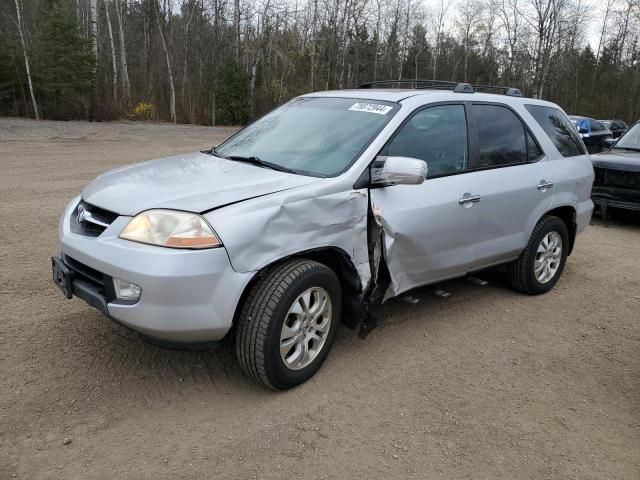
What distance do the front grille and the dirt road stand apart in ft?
2.94

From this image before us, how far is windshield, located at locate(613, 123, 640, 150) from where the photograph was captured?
929 centimetres

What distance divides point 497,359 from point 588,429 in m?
0.85

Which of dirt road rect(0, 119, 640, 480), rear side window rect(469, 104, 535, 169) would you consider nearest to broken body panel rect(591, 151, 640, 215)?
dirt road rect(0, 119, 640, 480)

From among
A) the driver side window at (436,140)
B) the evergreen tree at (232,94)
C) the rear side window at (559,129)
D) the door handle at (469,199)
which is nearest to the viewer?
the driver side window at (436,140)

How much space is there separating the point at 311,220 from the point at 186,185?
78 centimetres

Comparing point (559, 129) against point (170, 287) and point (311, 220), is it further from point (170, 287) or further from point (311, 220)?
point (170, 287)

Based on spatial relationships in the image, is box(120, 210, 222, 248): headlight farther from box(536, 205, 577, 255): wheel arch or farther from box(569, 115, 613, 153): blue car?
box(569, 115, 613, 153): blue car

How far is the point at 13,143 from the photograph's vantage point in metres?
14.9

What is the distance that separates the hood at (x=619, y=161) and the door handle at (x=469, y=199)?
17.4ft

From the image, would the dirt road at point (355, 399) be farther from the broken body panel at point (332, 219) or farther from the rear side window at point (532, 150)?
the rear side window at point (532, 150)

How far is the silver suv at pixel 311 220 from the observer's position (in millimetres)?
2895

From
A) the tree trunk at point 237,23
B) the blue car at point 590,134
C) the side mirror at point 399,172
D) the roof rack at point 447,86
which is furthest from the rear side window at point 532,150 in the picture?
the tree trunk at point 237,23

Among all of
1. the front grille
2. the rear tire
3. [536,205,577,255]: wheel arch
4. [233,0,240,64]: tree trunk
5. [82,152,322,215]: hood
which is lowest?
the rear tire

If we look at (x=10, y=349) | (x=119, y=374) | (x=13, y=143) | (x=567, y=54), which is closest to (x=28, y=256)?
(x=10, y=349)
